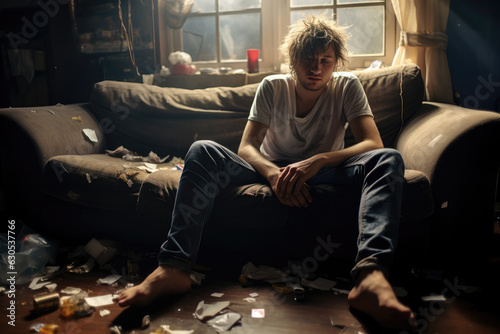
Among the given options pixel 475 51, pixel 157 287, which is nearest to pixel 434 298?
pixel 157 287

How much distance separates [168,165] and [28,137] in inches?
26.6

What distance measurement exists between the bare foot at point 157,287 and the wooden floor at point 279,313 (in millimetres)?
44

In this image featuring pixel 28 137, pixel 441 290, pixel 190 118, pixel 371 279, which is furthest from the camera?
pixel 190 118

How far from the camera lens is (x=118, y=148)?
2264 millimetres

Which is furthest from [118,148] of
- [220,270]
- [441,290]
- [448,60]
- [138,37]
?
[448,60]

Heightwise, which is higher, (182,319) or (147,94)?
(147,94)

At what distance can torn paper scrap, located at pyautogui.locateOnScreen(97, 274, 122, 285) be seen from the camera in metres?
1.55

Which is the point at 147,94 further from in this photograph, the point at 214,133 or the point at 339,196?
the point at 339,196

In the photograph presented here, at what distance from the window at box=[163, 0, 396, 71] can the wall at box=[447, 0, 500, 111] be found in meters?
0.40

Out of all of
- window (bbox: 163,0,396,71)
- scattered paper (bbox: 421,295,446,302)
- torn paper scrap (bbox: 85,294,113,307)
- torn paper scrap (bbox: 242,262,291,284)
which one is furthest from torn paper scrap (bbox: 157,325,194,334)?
window (bbox: 163,0,396,71)

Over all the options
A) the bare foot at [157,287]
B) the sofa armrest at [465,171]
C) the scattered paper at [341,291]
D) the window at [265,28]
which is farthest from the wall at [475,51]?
the bare foot at [157,287]

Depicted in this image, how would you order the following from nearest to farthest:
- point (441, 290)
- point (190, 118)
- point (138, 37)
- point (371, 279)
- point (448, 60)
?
point (371, 279) → point (441, 290) → point (190, 118) → point (448, 60) → point (138, 37)

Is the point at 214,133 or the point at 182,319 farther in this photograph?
the point at 214,133

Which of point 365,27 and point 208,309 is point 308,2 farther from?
point 208,309
